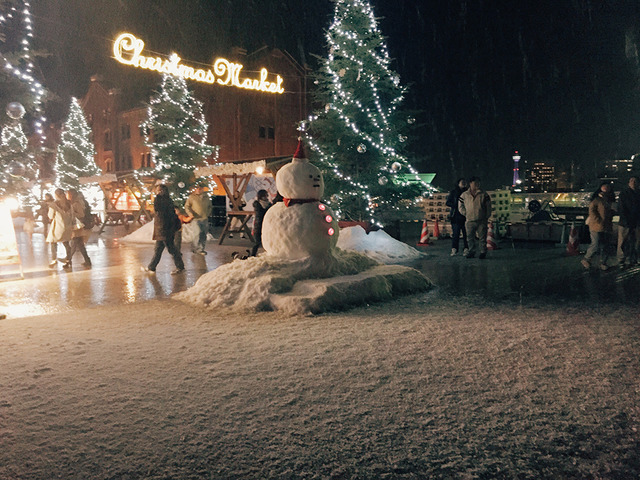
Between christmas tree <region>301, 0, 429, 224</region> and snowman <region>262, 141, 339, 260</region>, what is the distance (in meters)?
8.19

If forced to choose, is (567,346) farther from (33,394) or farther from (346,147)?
(346,147)

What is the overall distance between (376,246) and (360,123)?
5.18 m

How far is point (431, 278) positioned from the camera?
10.2 m

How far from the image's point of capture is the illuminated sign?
20.4 m

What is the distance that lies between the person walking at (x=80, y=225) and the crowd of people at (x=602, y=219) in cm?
957

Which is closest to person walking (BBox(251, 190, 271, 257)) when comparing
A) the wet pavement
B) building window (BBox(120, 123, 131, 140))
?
the wet pavement

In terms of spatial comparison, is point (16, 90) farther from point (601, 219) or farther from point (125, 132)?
point (125, 132)

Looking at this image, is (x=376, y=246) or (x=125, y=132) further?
(x=125, y=132)

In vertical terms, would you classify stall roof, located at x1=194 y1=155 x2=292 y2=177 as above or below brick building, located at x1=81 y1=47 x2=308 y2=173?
below

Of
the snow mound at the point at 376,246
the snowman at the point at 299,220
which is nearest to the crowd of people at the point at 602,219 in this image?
the snow mound at the point at 376,246

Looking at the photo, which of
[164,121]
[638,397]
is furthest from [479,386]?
[164,121]

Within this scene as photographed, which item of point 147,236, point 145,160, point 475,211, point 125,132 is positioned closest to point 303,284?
point 475,211

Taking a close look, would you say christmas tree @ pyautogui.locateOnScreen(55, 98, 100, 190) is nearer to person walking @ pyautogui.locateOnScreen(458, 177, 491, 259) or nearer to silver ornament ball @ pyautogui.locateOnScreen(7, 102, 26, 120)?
silver ornament ball @ pyautogui.locateOnScreen(7, 102, 26, 120)

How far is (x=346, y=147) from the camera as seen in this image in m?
16.8
